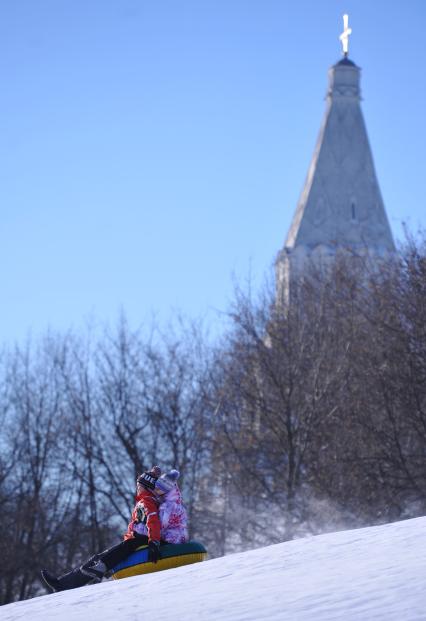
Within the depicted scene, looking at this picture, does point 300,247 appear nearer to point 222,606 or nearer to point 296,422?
point 296,422

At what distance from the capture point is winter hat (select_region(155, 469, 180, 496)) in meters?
15.5

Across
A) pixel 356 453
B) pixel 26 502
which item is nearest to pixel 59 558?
pixel 26 502

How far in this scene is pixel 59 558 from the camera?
35.8 m

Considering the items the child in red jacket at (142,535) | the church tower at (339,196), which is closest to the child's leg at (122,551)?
the child in red jacket at (142,535)

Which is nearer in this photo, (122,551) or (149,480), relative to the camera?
(149,480)

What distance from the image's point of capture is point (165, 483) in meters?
15.5

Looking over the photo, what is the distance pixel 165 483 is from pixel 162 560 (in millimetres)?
809

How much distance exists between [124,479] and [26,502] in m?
2.77

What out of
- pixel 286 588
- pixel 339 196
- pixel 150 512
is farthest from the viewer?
pixel 339 196

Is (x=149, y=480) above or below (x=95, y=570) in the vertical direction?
above

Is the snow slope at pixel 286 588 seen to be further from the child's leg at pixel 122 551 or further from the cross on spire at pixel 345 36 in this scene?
the cross on spire at pixel 345 36

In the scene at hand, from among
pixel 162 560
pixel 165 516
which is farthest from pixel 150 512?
pixel 162 560

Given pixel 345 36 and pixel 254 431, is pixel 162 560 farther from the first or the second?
pixel 345 36

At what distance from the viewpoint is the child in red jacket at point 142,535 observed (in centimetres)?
1545
